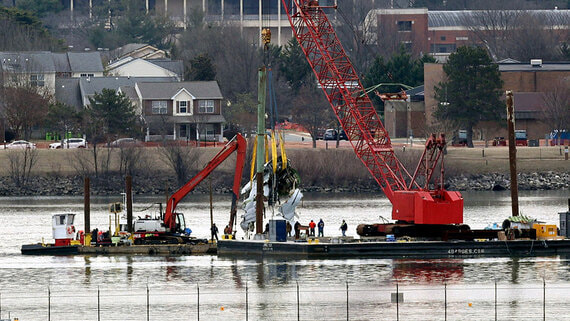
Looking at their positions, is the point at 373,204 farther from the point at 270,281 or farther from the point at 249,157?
Result: the point at 270,281

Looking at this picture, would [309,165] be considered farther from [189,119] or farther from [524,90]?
[524,90]

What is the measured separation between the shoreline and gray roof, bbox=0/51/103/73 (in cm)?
3470

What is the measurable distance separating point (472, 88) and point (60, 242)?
7917 cm

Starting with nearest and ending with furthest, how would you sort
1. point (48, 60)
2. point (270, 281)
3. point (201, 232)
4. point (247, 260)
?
1. point (270, 281)
2. point (247, 260)
3. point (201, 232)
4. point (48, 60)

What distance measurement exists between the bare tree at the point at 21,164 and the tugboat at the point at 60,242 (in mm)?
57390

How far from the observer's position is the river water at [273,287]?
59.9 m

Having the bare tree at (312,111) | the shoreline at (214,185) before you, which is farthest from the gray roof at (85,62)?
the shoreline at (214,185)

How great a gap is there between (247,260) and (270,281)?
28.5 ft

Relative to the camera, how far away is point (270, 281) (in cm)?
7275

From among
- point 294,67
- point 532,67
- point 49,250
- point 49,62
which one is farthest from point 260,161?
point 49,62

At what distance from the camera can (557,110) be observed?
161m

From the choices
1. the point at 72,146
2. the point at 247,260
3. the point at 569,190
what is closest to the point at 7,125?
the point at 72,146

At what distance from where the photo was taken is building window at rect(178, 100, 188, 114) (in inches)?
6452

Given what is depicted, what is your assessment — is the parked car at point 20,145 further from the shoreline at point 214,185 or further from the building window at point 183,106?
the building window at point 183,106
